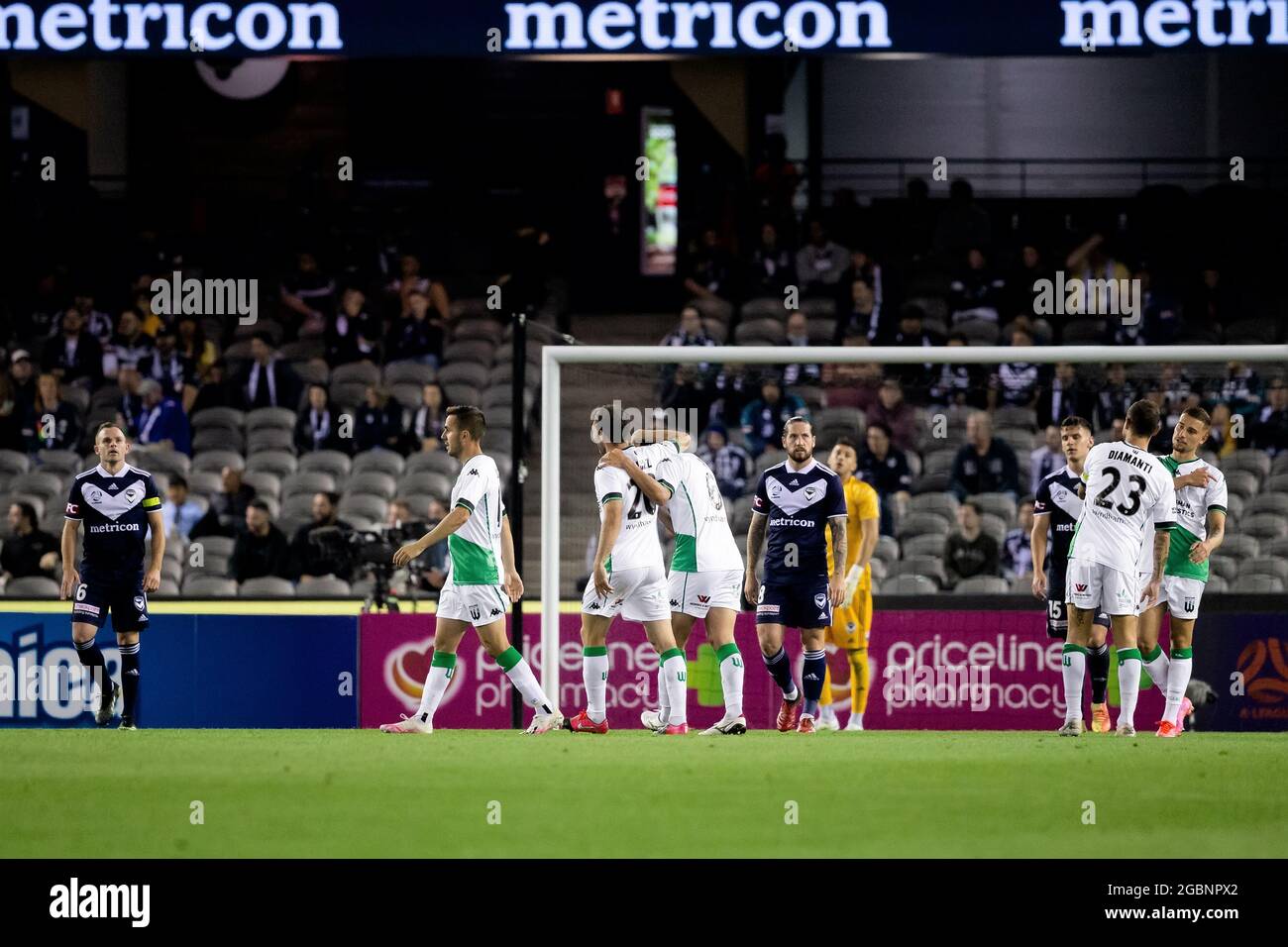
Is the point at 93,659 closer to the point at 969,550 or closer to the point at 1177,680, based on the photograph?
the point at 969,550

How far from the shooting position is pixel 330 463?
1630 centimetres

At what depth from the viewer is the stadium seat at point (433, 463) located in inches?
618

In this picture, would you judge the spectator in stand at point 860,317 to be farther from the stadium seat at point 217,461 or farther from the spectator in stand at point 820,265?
the stadium seat at point 217,461

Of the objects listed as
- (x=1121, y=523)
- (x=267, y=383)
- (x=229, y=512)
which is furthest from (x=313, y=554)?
(x=1121, y=523)

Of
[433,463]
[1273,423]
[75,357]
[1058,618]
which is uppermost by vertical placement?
[75,357]

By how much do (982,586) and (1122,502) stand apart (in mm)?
2838

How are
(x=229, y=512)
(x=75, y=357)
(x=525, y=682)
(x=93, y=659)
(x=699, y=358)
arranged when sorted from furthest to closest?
(x=75, y=357)
(x=229, y=512)
(x=699, y=358)
(x=93, y=659)
(x=525, y=682)

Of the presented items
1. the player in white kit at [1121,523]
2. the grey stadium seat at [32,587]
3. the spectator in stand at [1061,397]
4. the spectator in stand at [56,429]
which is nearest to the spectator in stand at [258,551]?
the grey stadium seat at [32,587]

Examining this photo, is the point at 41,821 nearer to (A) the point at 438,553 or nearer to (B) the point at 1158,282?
(A) the point at 438,553

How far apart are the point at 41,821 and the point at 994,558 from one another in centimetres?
751

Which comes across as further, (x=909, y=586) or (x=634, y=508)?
(x=909, y=586)

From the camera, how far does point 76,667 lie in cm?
1274

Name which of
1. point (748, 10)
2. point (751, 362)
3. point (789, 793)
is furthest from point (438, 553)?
point (789, 793)

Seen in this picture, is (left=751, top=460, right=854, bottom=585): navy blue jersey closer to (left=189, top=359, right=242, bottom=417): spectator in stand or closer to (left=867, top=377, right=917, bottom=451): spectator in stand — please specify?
(left=867, top=377, right=917, bottom=451): spectator in stand
